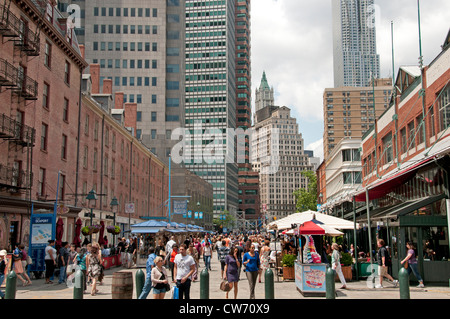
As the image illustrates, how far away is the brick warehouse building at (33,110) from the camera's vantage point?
25.8m

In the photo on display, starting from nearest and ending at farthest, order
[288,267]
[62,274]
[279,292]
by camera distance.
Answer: [279,292]
[62,274]
[288,267]

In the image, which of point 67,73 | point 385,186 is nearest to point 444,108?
point 385,186

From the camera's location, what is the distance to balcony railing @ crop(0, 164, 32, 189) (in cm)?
2516

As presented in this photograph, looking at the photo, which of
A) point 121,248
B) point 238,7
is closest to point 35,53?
point 121,248

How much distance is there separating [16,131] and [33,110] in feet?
9.12

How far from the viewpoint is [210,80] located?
138m

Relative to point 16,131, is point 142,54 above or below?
above

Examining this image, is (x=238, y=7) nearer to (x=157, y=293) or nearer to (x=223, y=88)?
(x=223, y=88)

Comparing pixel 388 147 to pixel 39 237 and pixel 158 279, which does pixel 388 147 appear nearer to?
pixel 39 237

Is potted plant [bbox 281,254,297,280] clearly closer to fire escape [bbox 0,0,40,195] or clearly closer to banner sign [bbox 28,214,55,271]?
banner sign [bbox 28,214,55,271]

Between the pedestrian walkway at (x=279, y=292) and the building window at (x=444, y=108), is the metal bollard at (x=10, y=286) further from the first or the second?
the building window at (x=444, y=108)

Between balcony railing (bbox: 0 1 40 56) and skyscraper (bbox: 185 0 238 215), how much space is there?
10626 cm

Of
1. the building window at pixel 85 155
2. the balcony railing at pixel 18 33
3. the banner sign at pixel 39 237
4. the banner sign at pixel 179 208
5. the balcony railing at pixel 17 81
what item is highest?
the balcony railing at pixel 18 33

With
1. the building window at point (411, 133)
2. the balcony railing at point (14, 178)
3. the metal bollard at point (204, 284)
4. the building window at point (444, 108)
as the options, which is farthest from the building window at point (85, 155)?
the metal bollard at point (204, 284)
